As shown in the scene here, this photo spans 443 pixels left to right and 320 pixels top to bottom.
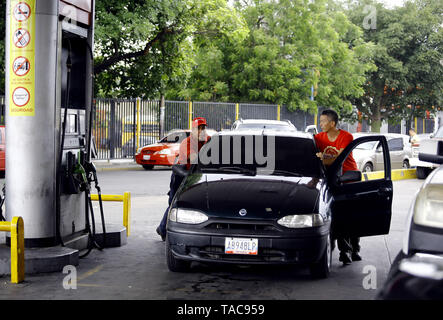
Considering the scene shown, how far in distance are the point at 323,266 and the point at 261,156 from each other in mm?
1598

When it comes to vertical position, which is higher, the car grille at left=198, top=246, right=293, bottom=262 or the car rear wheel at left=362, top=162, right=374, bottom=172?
the car rear wheel at left=362, top=162, right=374, bottom=172

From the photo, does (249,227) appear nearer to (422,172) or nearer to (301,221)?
(301,221)

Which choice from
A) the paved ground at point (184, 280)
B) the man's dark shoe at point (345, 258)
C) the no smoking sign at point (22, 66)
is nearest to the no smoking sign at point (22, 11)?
the no smoking sign at point (22, 66)

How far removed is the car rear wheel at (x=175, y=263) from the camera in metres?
6.70

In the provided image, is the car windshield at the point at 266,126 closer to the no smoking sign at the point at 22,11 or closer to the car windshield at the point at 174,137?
the car windshield at the point at 174,137

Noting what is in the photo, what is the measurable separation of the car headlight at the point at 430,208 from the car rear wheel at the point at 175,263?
3.28 meters

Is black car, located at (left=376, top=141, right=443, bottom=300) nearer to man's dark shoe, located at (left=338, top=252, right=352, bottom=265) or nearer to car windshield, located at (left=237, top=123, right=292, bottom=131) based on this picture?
man's dark shoe, located at (left=338, top=252, right=352, bottom=265)

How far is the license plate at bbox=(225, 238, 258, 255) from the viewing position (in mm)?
6184

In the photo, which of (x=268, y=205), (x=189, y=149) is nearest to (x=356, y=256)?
(x=268, y=205)

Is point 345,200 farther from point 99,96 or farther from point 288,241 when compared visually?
point 99,96

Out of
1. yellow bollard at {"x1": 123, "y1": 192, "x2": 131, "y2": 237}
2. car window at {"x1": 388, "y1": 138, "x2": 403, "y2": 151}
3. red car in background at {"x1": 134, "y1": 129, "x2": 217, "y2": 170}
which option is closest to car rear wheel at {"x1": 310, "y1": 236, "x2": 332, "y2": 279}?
yellow bollard at {"x1": 123, "y1": 192, "x2": 131, "y2": 237}

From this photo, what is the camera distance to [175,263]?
6750 millimetres

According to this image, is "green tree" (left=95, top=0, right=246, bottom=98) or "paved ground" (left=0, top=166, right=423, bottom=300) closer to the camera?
"paved ground" (left=0, top=166, right=423, bottom=300)
